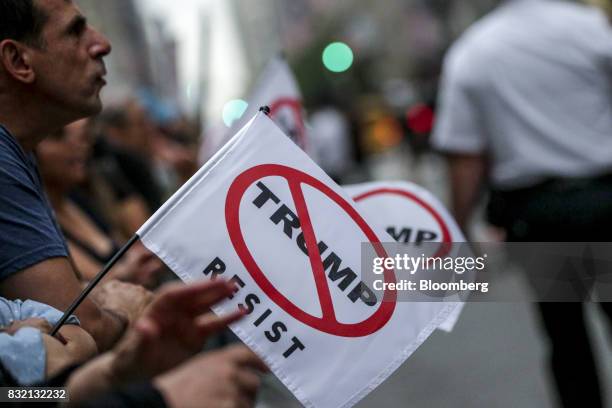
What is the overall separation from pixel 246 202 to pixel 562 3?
2.56m

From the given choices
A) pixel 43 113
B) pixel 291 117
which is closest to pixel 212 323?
pixel 43 113

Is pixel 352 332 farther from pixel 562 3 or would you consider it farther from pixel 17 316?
pixel 562 3

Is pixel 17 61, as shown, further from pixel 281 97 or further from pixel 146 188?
pixel 146 188

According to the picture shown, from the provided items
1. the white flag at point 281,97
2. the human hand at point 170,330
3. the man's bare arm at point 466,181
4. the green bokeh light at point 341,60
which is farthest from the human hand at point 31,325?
the green bokeh light at point 341,60

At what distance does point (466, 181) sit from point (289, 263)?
7.70ft

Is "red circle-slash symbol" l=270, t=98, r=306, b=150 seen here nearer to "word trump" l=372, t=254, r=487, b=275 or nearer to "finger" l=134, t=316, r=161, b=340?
"word trump" l=372, t=254, r=487, b=275

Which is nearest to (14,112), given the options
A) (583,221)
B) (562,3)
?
(583,221)

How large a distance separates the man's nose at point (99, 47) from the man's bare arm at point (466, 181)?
219cm

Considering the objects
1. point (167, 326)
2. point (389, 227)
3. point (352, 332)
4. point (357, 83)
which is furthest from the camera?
point (357, 83)

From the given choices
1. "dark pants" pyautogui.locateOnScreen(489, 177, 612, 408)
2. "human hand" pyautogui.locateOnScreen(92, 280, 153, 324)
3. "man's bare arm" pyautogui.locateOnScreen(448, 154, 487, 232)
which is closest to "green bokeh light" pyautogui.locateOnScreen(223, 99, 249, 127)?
"man's bare arm" pyautogui.locateOnScreen(448, 154, 487, 232)

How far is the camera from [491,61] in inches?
187

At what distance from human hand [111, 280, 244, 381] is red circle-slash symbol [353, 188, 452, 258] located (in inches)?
64.0

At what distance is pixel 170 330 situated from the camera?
197 centimetres

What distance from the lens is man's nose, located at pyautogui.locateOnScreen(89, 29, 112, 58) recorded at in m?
2.95
